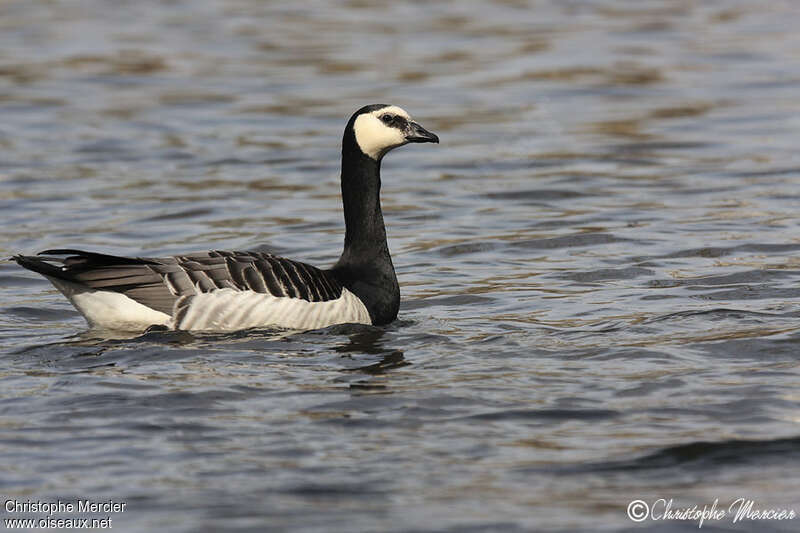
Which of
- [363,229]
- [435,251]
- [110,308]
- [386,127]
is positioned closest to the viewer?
[110,308]

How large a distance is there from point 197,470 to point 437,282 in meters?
5.95

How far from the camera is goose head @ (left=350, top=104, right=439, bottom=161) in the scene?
11.5 meters

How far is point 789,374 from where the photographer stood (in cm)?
941

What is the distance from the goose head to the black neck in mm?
135

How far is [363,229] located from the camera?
1177cm

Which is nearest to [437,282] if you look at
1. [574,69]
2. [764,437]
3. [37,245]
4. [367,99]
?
[37,245]

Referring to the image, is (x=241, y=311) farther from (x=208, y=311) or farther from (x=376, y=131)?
(x=376, y=131)

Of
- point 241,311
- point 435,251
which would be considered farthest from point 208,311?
point 435,251

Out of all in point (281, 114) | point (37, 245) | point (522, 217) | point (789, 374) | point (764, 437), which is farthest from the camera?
point (281, 114)

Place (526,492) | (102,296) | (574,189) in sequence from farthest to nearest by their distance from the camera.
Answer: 1. (574,189)
2. (102,296)
3. (526,492)

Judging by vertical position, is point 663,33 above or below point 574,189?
above

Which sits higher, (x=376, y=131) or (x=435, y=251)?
(x=376, y=131)

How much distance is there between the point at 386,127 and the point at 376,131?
9cm

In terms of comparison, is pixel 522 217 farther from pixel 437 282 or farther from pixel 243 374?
pixel 243 374
